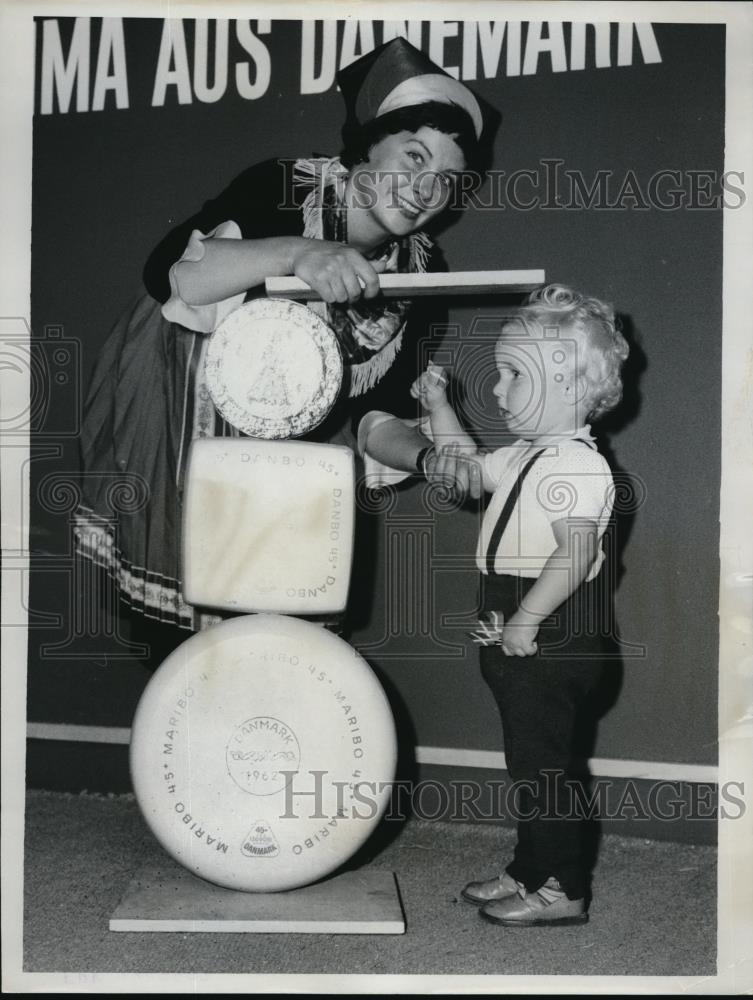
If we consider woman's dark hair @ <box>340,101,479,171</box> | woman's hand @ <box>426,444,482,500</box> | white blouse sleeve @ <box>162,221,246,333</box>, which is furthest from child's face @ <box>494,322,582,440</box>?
white blouse sleeve @ <box>162,221,246,333</box>

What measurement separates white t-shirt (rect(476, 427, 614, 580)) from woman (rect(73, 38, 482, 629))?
421 mm

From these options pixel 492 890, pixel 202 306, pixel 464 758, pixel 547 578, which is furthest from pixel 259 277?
pixel 492 890

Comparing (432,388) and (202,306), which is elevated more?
(202,306)

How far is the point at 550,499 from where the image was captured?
1.83 m

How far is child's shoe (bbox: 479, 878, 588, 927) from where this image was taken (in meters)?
1.82

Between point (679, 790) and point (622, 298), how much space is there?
96cm

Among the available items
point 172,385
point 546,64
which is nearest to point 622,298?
point 546,64

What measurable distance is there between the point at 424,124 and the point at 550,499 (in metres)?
0.74

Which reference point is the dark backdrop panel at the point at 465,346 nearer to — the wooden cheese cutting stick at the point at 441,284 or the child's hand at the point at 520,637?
the wooden cheese cutting stick at the point at 441,284

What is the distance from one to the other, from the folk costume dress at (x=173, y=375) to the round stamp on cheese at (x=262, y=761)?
28 cm

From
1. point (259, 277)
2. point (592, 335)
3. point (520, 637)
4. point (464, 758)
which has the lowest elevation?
point (464, 758)

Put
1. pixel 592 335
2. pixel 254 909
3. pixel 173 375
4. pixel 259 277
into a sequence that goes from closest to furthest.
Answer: pixel 254 909
pixel 592 335
pixel 259 277
pixel 173 375

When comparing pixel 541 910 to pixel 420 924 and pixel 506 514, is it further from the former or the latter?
pixel 506 514

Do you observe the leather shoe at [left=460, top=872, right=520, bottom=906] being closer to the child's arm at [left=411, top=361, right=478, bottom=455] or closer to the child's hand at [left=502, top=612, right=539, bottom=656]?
the child's hand at [left=502, top=612, right=539, bottom=656]
